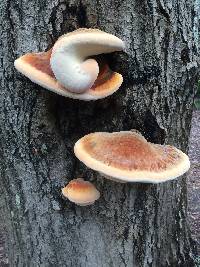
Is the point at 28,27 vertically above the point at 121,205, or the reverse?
the point at 28,27

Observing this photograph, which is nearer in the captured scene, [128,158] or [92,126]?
[128,158]

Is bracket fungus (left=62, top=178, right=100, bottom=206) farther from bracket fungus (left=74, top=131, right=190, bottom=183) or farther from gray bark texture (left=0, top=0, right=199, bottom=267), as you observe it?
bracket fungus (left=74, top=131, right=190, bottom=183)


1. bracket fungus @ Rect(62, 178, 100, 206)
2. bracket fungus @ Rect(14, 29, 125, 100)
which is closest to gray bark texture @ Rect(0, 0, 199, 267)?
bracket fungus @ Rect(62, 178, 100, 206)

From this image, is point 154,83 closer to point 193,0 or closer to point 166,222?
point 193,0

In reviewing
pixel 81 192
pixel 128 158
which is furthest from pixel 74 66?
pixel 81 192

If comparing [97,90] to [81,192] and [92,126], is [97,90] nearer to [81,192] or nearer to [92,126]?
[92,126]

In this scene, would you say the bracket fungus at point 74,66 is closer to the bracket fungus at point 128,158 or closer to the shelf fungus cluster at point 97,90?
the shelf fungus cluster at point 97,90

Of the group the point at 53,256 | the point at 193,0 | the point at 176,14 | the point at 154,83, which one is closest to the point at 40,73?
the point at 154,83
